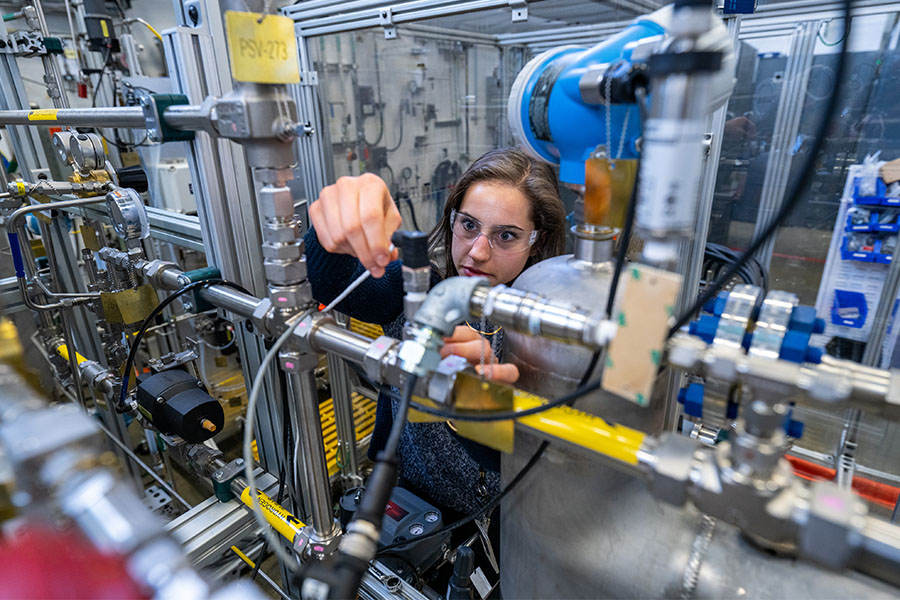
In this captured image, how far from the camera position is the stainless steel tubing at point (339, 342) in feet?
1.74

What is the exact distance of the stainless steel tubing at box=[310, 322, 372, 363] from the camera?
53 centimetres

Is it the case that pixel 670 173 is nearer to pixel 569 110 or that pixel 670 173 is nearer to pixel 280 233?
pixel 569 110

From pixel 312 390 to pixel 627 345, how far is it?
41cm

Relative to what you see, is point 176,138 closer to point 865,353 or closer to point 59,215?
point 59,215

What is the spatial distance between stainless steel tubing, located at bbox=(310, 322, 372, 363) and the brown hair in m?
0.52

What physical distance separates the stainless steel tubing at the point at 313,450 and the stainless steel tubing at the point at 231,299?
0.36 ft

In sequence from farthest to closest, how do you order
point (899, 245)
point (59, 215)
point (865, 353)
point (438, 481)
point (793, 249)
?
point (793, 249), point (865, 353), point (899, 245), point (59, 215), point (438, 481)

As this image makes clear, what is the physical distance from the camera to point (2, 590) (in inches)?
12.3

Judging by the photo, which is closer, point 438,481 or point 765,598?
point 765,598

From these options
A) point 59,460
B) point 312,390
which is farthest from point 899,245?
point 59,460

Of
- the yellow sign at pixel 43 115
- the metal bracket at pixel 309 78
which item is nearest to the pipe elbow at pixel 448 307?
the yellow sign at pixel 43 115

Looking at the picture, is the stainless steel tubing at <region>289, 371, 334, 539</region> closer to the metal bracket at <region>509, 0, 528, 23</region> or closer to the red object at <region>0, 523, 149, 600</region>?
the red object at <region>0, 523, 149, 600</region>

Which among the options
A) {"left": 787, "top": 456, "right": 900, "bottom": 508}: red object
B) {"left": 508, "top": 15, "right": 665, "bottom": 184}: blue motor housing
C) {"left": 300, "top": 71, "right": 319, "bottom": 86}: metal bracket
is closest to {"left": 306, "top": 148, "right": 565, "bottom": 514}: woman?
{"left": 508, "top": 15, "right": 665, "bottom": 184}: blue motor housing

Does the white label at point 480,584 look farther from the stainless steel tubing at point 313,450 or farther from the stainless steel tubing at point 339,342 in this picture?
the stainless steel tubing at point 339,342
